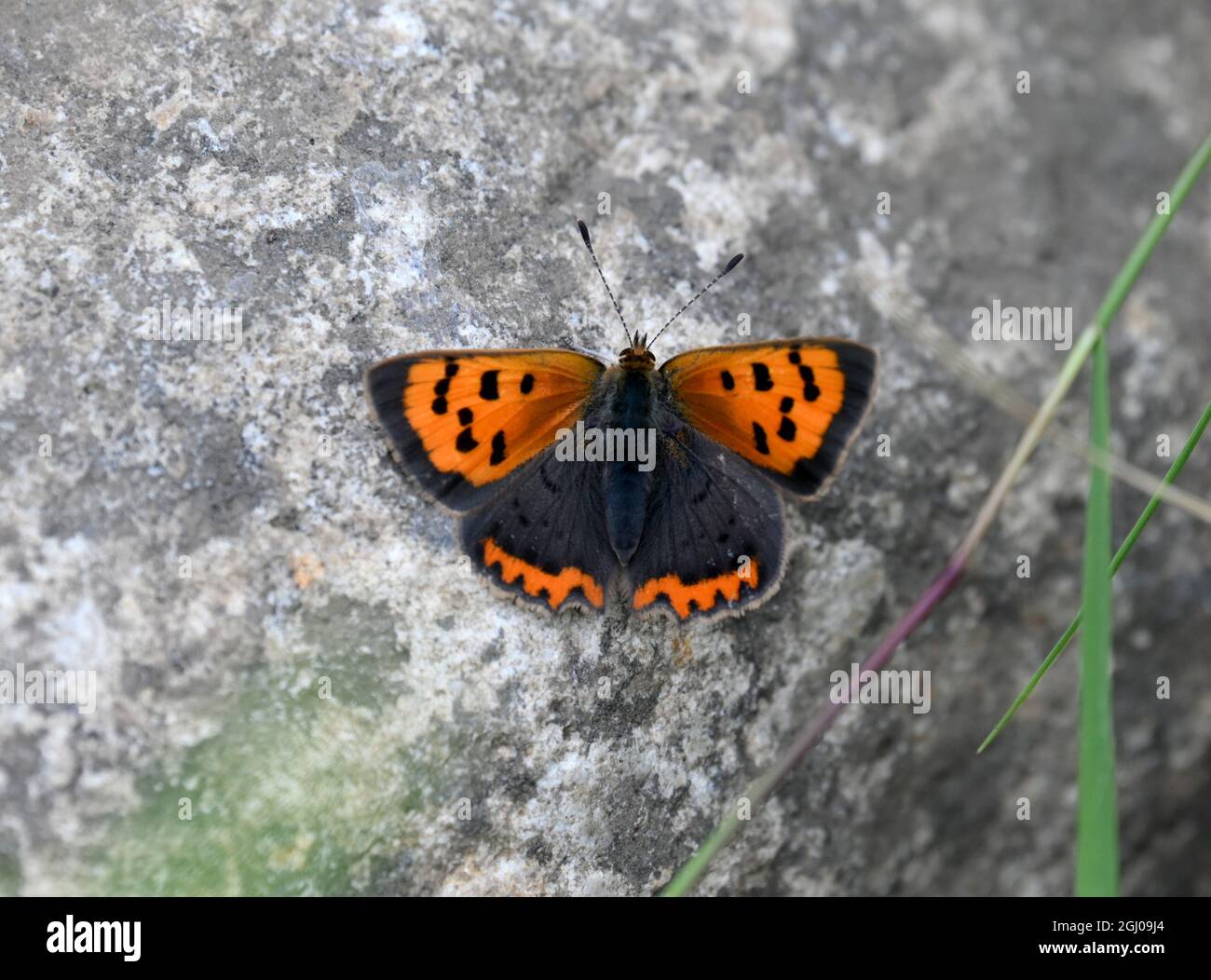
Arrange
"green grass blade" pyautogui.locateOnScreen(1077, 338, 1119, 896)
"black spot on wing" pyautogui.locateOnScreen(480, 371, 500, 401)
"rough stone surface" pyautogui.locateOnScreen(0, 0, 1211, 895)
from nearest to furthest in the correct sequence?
"green grass blade" pyautogui.locateOnScreen(1077, 338, 1119, 896) → "rough stone surface" pyautogui.locateOnScreen(0, 0, 1211, 895) → "black spot on wing" pyautogui.locateOnScreen(480, 371, 500, 401)

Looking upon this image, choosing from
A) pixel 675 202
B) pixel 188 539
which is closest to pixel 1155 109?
pixel 675 202

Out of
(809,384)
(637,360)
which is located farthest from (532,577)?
(809,384)

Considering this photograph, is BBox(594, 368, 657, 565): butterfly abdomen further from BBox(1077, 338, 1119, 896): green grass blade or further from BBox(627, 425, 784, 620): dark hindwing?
BBox(1077, 338, 1119, 896): green grass blade

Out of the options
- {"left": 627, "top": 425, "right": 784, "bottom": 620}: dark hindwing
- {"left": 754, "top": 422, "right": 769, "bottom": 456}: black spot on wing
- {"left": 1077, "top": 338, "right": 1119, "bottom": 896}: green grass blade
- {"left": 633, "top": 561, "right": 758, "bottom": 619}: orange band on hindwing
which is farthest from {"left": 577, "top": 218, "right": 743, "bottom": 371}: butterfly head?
{"left": 1077, "top": 338, "right": 1119, "bottom": 896}: green grass blade

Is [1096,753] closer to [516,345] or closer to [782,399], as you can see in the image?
[782,399]

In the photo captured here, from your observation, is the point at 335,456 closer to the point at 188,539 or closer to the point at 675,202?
the point at 188,539

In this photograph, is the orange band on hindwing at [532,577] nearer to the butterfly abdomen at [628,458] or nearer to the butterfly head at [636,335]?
the butterfly abdomen at [628,458]

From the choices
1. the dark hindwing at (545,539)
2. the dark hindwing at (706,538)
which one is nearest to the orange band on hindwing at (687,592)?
the dark hindwing at (706,538)
